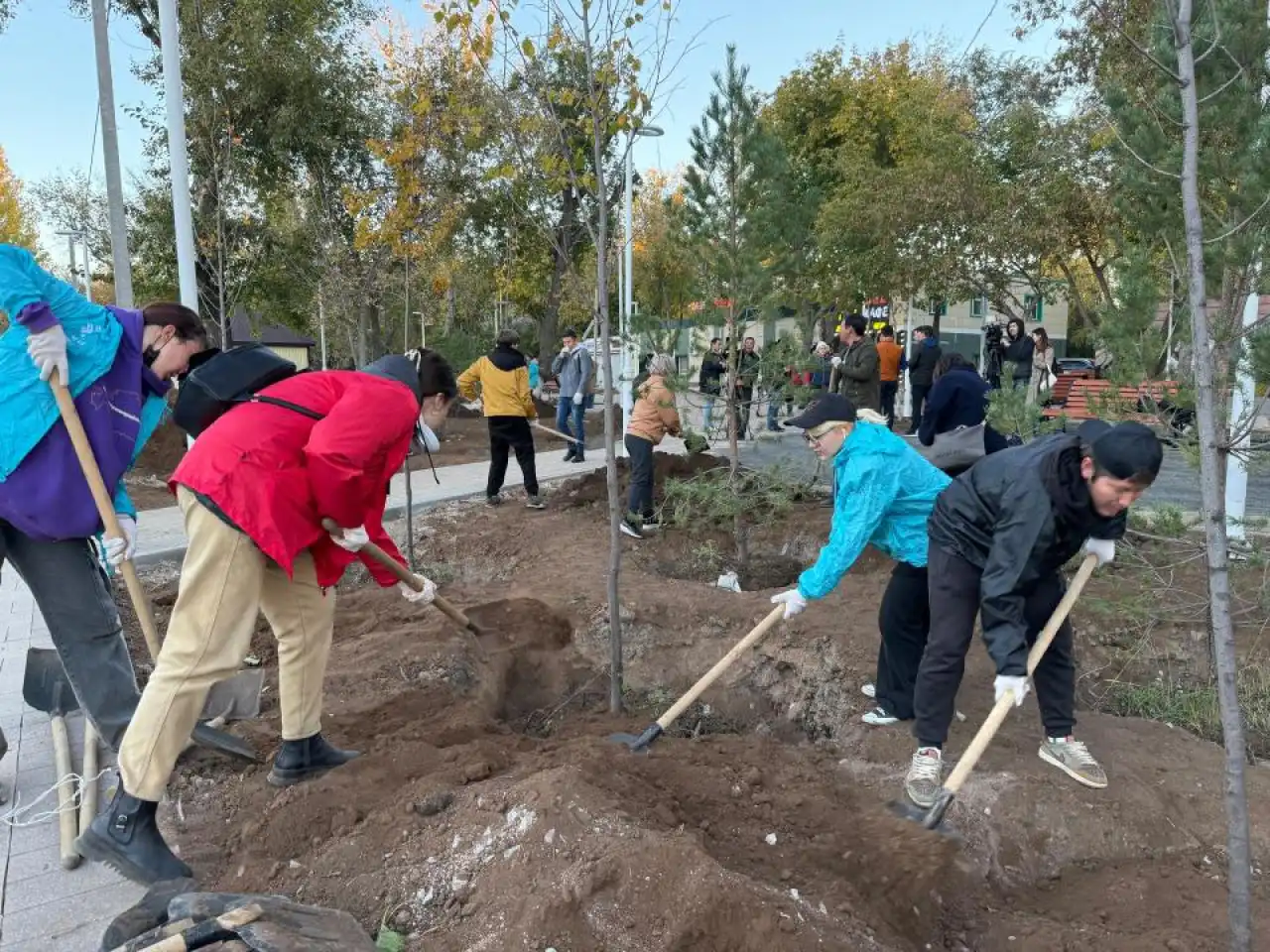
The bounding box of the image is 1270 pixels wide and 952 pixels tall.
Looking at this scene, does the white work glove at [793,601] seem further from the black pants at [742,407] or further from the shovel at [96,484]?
the black pants at [742,407]

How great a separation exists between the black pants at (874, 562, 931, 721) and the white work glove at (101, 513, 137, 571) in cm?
300

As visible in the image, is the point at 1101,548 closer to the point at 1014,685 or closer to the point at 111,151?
the point at 1014,685

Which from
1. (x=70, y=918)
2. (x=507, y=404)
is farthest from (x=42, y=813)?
(x=507, y=404)

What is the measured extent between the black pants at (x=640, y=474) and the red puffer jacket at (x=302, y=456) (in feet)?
15.0

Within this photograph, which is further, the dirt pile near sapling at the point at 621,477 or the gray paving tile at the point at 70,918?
the dirt pile near sapling at the point at 621,477

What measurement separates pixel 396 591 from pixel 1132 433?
431cm

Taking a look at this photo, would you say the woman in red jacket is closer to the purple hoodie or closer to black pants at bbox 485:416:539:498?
the purple hoodie

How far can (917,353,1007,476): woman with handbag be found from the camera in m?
6.26

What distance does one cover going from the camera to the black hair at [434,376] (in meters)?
3.23

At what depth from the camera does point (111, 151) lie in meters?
9.89

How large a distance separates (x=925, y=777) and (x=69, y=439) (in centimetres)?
315

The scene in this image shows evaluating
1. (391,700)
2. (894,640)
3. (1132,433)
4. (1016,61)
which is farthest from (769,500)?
(1016,61)

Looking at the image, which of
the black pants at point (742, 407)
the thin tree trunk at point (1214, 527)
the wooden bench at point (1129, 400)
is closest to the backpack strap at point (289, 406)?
the thin tree trunk at point (1214, 527)

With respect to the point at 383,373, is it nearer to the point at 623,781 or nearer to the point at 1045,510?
the point at 623,781
